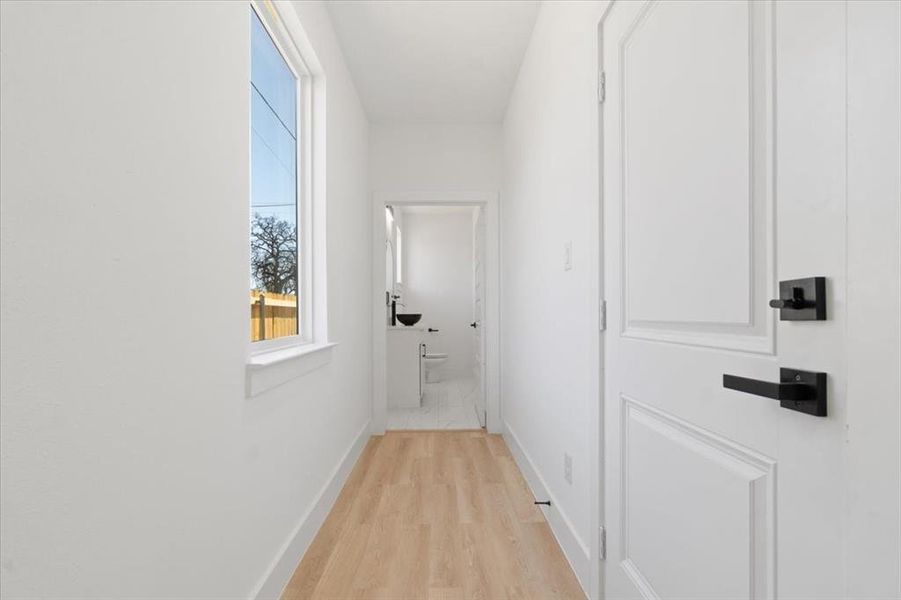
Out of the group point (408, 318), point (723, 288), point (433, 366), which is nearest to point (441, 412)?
point (408, 318)

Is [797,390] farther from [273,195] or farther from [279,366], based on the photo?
[273,195]

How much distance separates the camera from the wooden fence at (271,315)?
5.71 feet

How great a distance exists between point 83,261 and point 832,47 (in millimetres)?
1161

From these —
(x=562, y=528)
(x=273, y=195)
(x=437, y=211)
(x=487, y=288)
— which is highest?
(x=437, y=211)

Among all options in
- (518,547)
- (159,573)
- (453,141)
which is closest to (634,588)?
(518,547)

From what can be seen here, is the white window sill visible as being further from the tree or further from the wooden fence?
the tree

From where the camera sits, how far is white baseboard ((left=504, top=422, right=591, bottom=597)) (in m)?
1.68

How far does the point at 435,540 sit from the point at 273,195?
1.70 metres

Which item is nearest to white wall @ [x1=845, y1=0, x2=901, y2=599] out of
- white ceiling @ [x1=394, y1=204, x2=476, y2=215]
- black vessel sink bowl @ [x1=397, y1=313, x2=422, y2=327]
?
black vessel sink bowl @ [x1=397, y1=313, x2=422, y2=327]

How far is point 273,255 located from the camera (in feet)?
6.45

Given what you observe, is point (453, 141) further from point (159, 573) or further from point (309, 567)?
point (159, 573)

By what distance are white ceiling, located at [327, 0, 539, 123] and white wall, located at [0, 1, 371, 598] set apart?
1452mm

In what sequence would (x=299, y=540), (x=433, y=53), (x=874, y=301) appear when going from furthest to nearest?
1. (x=433, y=53)
2. (x=299, y=540)
3. (x=874, y=301)

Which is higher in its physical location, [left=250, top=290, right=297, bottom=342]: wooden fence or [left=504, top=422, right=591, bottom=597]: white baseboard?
[left=250, top=290, right=297, bottom=342]: wooden fence
